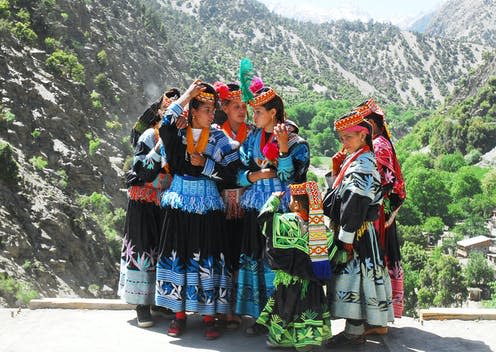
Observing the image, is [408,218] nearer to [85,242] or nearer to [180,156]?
[85,242]

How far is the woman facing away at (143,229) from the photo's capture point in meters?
5.55

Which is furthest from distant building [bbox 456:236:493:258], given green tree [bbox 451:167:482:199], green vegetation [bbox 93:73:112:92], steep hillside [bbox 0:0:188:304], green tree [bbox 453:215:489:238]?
green vegetation [bbox 93:73:112:92]

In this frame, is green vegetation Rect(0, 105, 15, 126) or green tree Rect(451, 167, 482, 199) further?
green tree Rect(451, 167, 482, 199)

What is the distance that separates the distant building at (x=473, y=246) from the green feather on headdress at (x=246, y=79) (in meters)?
57.5

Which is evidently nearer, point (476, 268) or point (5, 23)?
point (5, 23)

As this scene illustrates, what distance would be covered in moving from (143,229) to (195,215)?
66 centimetres

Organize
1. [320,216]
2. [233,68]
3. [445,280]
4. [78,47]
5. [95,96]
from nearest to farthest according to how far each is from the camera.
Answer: [320,216] < [445,280] < [95,96] < [78,47] < [233,68]

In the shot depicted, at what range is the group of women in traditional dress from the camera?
15.7 ft

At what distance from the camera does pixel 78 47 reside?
59.1m

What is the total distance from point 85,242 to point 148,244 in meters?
22.9

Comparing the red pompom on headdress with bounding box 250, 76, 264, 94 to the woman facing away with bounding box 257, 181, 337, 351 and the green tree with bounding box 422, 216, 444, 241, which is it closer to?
the woman facing away with bounding box 257, 181, 337, 351

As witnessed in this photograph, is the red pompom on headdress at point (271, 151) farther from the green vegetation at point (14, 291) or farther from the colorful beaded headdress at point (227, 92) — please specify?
the green vegetation at point (14, 291)

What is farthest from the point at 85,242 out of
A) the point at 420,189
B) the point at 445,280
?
the point at 420,189

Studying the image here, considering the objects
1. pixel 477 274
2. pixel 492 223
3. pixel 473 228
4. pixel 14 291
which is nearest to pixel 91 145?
pixel 14 291
